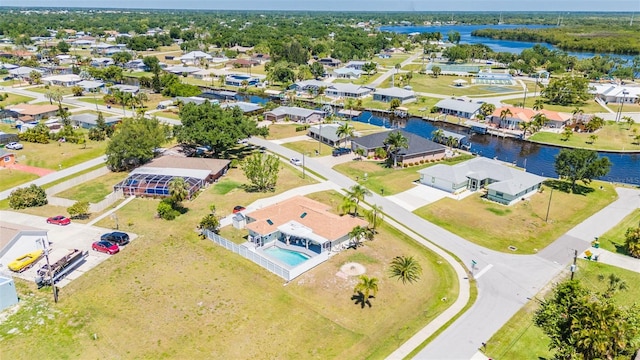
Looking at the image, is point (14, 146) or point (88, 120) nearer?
point (14, 146)

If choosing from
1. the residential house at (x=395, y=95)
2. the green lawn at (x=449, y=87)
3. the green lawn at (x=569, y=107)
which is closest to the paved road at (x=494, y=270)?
the green lawn at (x=569, y=107)

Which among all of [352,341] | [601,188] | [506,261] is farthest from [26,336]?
[601,188]

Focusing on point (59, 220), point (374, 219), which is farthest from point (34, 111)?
point (374, 219)

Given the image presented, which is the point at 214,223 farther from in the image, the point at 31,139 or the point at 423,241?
the point at 31,139

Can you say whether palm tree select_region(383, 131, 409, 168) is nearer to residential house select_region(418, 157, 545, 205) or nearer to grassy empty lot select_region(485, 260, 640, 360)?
residential house select_region(418, 157, 545, 205)

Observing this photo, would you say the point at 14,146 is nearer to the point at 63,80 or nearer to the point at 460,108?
the point at 63,80

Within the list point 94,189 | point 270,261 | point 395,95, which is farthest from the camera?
point 395,95
